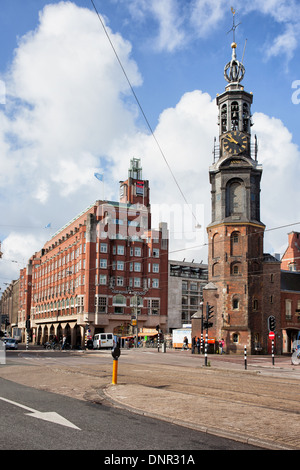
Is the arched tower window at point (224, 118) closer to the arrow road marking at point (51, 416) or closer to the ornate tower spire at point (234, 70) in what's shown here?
the ornate tower spire at point (234, 70)

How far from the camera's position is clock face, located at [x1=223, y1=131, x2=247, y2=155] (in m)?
54.7

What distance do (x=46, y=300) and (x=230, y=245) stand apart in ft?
171

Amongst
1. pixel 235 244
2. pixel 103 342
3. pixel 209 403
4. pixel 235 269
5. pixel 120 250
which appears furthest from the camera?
pixel 120 250

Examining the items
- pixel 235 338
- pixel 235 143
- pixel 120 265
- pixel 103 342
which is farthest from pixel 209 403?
pixel 120 265

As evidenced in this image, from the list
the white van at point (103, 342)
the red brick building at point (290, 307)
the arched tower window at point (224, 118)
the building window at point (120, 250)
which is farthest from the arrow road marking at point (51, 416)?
the building window at point (120, 250)

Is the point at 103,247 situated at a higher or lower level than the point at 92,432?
higher

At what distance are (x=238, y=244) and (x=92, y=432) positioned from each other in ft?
153

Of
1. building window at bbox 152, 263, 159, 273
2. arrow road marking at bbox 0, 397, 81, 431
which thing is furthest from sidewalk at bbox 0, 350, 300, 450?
building window at bbox 152, 263, 159, 273

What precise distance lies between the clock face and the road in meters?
47.3

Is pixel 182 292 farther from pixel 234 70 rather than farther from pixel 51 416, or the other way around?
pixel 51 416

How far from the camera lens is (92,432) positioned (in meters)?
7.58

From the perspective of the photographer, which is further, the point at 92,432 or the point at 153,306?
the point at 153,306
